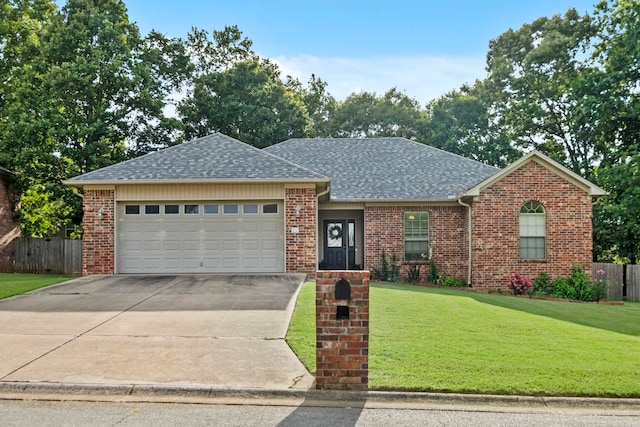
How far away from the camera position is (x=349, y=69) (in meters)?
23.9

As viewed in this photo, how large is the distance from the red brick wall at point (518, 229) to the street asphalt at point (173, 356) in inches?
312

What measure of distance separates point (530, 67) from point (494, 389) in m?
28.0

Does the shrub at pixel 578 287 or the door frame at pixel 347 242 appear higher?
the door frame at pixel 347 242

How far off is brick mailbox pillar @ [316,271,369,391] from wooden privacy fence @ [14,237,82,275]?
18.9 m

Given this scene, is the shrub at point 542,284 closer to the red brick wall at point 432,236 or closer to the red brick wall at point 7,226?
the red brick wall at point 432,236

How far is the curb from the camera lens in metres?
5.52

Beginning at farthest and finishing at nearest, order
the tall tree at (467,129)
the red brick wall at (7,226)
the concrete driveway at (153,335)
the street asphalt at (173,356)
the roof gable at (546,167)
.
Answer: the tall tree at (467,129), the red brick wall at (7,226), the roof gable at (546,167), the concrete driveway at (153,335), the street asphalt at (173,356)

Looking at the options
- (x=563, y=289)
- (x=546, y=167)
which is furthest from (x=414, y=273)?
(x=546, y=167)

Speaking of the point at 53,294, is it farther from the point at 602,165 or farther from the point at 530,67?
the point at 530,67

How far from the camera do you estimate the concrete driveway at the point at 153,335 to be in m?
6.29

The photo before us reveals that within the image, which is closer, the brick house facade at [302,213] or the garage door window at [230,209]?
the brick house facade at [302,213]

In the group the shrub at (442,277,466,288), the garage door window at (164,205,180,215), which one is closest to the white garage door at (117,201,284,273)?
the garage door window at (164,205,180,215)

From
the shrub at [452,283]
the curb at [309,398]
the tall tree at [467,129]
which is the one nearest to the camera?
the curb at [309,398]

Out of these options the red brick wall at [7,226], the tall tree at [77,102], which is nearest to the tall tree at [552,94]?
the tall tree at [77,102]
